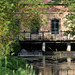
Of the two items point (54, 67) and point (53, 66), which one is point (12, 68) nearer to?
point (54, 67)

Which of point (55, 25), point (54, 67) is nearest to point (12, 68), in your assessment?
point (54, 67)

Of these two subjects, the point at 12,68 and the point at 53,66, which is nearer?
the point at 12,68

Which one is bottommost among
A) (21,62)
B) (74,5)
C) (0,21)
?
(21,62)

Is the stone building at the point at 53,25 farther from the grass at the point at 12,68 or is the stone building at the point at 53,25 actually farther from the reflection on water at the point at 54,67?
the grass at the point at 12,68

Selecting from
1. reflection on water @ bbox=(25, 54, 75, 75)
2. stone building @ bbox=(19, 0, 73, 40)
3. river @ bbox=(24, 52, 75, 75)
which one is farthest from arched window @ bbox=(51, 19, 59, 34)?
reflection on water @ bbox=(25, 54, 75, 75)

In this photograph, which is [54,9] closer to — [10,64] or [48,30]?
[48,30]

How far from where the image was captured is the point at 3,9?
40.3ft

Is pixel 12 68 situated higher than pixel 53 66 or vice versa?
pixel 12 68

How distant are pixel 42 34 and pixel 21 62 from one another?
17.3 metres

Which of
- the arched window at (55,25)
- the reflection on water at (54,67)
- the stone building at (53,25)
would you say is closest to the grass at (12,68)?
the reflection on water at (54,67)

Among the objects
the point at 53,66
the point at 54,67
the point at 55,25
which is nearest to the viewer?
the point at 54,67

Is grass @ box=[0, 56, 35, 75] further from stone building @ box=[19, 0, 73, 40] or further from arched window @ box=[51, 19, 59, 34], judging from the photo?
arched window @ box=[51, 19, 59, 34]

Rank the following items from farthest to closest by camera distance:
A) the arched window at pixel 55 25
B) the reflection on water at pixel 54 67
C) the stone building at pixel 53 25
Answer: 1. the arched window at pixel 55 25
2. the stone building at pixel 53 25
3. the reflection on water at pixel 54 67

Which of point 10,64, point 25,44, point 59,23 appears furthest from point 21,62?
point 59,23
